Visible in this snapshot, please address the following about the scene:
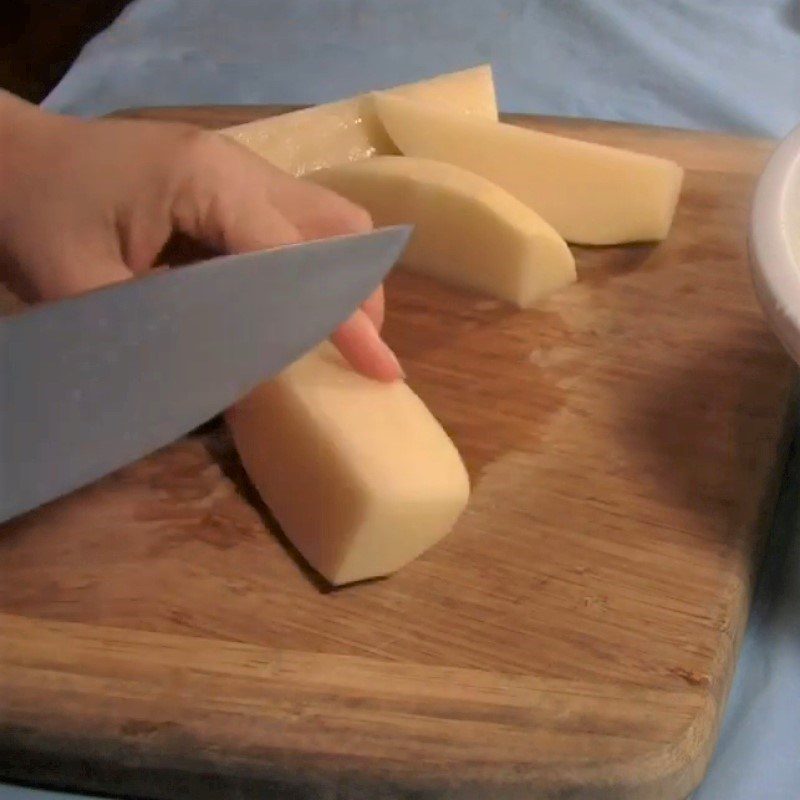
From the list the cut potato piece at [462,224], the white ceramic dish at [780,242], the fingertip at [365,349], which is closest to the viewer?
the white ceramic dish at [780,242]

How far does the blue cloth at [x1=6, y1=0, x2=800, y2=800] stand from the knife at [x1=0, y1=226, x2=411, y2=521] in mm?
645

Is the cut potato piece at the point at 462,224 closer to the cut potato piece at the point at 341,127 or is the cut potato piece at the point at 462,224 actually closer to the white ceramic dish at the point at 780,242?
the cut potato piece at the point at 341,127

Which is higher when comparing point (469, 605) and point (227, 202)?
point (227, 202)

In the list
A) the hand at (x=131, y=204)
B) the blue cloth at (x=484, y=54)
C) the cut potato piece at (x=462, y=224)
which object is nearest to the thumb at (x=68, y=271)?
the hand at (x=131, y=204)

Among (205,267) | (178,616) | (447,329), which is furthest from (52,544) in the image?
(447,329)

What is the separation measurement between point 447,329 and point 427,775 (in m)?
0.40

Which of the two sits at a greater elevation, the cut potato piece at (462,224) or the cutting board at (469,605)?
the cut potato piece at (462,224)

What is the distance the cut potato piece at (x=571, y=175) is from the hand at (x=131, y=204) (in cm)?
21

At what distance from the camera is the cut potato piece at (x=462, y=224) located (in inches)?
36.7

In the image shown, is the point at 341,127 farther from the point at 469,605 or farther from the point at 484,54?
the point at 469,605

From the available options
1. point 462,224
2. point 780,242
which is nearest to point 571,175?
point 462,224

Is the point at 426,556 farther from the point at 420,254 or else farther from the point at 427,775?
the point at 420,254

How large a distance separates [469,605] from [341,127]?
0.55 m

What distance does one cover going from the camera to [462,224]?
95 cm
